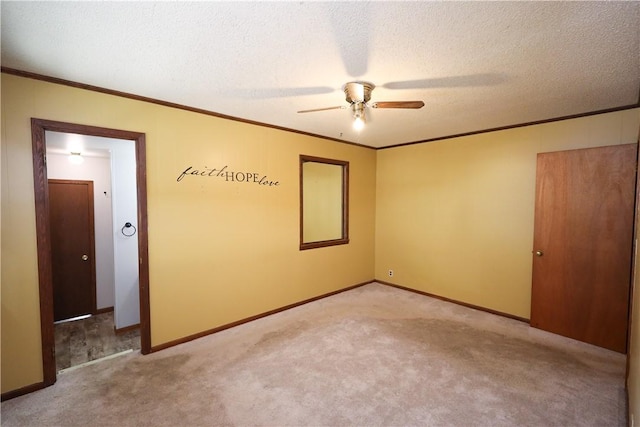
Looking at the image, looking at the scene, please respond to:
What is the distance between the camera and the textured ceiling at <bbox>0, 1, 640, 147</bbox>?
1521 mm

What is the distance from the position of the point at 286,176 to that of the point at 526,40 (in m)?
2.83

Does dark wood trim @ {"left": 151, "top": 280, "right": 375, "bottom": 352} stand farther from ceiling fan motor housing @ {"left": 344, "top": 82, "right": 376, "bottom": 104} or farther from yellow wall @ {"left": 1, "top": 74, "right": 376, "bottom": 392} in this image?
ceiling fan motor housing @ {"left": 344, "top": 82, "right": 376, "bottom": 104}

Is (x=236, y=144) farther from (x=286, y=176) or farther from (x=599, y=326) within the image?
(x=599, y=326)

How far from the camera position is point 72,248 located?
13.2 ft

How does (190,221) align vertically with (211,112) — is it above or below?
below

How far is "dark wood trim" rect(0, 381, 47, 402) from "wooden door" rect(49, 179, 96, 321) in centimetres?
202

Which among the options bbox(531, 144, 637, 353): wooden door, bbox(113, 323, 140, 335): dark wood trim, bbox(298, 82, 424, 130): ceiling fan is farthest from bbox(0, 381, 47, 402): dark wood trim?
bbox(531, 144, 637, 353): wooden door

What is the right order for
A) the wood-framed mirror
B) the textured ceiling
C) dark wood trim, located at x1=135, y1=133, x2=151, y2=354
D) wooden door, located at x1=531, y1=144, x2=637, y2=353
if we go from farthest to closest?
the wood-framed mirror, wooden door, located at x1=531, y1=144, x2=637, y2=353, dark wood trim, located at x1=135, y1=133, x2=151, y2=354, the textured ceiling

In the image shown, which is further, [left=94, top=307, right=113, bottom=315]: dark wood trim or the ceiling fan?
[left=94, top=307, right=113, bottom=315]: dark wood trim

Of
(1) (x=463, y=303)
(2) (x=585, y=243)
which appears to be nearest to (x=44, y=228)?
(1) (x=463, y=303)

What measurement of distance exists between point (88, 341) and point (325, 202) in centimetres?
394

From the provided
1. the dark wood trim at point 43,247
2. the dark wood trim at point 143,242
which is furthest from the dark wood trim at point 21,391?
the dark wood trim at point 143,242

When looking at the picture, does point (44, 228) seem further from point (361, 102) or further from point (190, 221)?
point (361, 102)

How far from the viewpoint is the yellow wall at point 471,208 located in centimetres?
345
